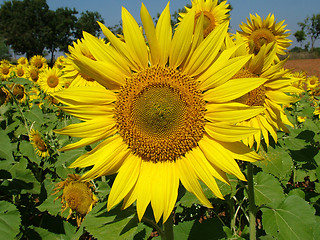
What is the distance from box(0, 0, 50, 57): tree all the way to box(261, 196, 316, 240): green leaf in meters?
55.5

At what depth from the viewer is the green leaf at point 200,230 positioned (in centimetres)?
211

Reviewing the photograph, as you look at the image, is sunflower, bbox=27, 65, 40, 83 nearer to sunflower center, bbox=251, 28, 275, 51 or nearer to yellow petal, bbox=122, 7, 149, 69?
sunflower center, bbox=251, 28, 275, 51

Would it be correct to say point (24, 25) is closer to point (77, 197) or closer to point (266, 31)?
point (266, 31)

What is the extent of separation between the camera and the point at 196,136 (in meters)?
1.54

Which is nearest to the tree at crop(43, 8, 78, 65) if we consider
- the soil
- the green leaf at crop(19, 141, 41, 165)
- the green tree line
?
the green tree line

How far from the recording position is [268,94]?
2.36 m

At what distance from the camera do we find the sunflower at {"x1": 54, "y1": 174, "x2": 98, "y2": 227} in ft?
8.37

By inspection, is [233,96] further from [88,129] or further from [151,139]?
[88,129]

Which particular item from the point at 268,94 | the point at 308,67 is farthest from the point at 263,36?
the point at 308,67

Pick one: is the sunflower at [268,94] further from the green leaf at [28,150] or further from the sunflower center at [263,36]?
the green leaf at [28,150]

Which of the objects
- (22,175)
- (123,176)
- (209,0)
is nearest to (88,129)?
(123,176)

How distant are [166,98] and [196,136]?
0.28 meters

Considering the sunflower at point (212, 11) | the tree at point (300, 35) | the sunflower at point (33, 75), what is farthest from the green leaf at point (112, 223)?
the tree at point (300, 35)

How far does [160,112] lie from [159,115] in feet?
0.06
